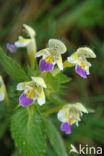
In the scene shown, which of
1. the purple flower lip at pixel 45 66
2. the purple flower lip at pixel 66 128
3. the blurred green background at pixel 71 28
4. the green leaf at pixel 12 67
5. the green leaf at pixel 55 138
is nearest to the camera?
the green leaf at pixel 12 67

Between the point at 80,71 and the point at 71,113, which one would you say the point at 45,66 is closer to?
the point at 80,71

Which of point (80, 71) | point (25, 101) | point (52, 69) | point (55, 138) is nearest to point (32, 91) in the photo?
point (25, 101)

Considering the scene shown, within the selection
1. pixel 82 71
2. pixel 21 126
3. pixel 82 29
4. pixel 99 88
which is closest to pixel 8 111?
pixel 21 126

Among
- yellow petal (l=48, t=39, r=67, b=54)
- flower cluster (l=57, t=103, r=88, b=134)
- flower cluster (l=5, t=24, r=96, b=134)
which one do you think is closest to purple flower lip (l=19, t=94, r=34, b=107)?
flower cluster (l=5, t=24, r=96, b=134)

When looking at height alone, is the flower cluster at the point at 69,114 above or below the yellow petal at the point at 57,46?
below

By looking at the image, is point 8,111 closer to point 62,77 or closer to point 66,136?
point 62,77

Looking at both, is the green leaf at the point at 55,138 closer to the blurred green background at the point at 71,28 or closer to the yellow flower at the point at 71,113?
the yellow flower at the point at 71,113

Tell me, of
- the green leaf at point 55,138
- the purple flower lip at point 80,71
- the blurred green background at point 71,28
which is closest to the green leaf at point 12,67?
the purple flower lip at point 80,71
